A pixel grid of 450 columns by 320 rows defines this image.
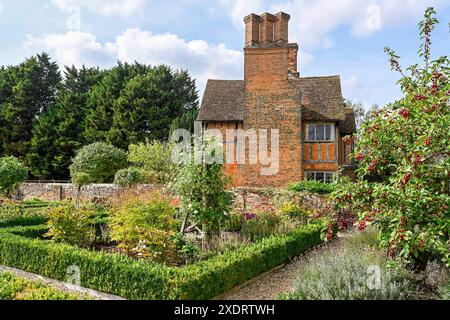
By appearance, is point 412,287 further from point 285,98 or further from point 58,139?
point 58,139

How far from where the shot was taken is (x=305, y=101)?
19.4 m

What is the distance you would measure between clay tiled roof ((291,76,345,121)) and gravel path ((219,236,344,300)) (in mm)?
11694

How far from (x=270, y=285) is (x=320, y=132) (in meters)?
13.1

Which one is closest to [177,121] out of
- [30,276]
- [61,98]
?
[61,98]

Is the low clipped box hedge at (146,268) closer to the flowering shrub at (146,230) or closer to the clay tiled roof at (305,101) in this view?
the flowering shrub at (146,230)

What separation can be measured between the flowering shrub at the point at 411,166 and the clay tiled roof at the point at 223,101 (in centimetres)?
1304

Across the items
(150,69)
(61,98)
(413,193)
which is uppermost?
(150,69)

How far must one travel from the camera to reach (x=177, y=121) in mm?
28938

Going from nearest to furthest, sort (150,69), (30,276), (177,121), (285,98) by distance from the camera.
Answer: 1. (30,276)
2. (285,98)
3. (177,121)
4. (150,69)
